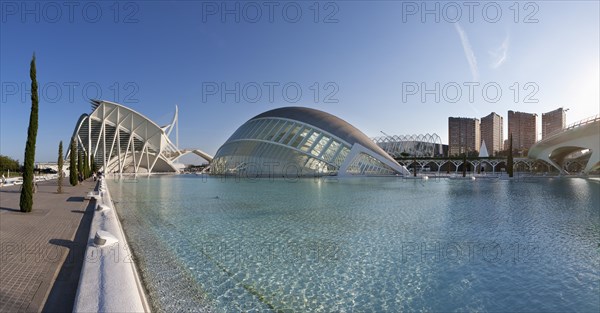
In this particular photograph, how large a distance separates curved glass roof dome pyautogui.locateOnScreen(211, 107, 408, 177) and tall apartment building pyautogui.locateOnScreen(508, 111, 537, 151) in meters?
90.5

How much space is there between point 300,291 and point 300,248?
7.07ft

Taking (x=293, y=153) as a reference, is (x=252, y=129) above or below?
above

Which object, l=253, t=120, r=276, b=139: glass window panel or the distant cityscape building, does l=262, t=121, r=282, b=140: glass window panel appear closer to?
l=253, t=120, r=276, b=139: glass window panel

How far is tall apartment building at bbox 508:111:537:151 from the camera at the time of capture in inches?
4262

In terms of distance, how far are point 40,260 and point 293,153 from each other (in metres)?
32.9

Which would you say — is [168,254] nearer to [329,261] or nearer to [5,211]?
[329,261]

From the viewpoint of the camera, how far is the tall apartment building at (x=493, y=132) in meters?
121

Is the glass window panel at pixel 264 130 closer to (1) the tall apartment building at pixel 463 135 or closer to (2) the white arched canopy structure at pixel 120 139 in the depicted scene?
(2) the white arched canopy structure at pixel 120 139

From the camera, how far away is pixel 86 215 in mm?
10578

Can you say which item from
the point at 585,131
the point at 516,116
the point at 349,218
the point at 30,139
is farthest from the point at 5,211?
the point at 516,116

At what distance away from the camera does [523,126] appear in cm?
10962

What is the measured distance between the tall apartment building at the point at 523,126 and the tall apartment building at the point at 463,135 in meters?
14.0

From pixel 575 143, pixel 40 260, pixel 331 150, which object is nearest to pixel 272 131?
pixel 331 150

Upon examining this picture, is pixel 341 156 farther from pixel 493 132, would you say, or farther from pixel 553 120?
pixel 493 132
